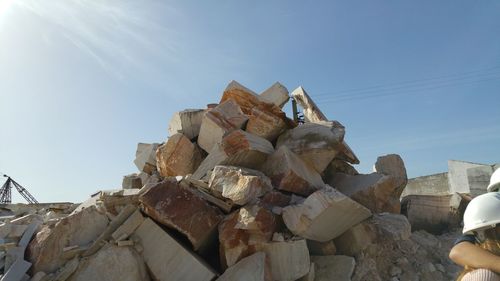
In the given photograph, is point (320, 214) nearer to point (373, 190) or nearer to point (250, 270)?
point (250, 270)

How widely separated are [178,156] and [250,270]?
227 cm

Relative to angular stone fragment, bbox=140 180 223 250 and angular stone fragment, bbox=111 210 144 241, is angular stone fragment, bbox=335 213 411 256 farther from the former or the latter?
angular stone fragment, bbox=111 210 144 241

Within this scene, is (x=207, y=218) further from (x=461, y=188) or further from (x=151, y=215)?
(x=461, y=188)

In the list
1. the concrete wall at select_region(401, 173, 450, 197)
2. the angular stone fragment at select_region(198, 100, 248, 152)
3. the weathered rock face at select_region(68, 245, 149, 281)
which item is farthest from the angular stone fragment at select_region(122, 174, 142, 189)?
the concrete wall at select_region(401, 173, 450, 197)

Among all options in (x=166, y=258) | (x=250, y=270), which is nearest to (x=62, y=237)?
(x=166, y=258)

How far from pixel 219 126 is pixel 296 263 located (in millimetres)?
2167

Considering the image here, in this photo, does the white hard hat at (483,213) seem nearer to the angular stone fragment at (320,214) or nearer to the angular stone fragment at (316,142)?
the angular stone fragment at (320,214)

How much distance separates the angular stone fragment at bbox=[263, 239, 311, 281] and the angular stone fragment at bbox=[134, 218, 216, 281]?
0.62 meters

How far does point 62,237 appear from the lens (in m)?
4.27

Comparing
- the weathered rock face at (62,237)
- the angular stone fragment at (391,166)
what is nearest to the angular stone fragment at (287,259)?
the weathered rock face at (62,237)

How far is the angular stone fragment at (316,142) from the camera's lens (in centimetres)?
534

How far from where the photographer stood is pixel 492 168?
32.3 feet

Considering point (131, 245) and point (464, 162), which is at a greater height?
point (131, 245)

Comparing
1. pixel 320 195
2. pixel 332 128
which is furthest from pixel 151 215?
pixel 332 128
